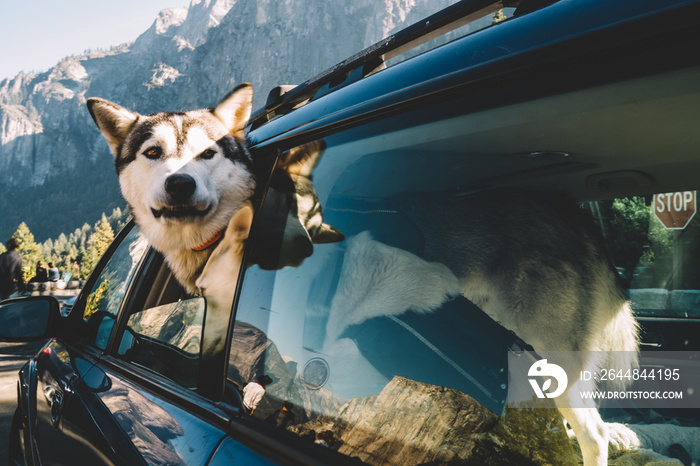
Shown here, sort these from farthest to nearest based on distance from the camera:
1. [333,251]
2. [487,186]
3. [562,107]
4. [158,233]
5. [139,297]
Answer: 1. [139,297]
2. [158,233]
3. [487,186]
4. [333,251]
5. [562,107]

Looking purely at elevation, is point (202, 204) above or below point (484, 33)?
below

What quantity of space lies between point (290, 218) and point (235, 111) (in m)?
0.65

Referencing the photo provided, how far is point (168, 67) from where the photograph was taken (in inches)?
5846

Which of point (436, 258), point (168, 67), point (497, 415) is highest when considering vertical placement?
point (168, 67)

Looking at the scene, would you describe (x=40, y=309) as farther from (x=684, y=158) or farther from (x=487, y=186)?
(x=684, y=158)

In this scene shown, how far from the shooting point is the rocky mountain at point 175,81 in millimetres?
122812

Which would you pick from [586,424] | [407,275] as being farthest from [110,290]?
[586,424]

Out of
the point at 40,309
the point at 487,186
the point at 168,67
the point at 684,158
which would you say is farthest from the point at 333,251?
the point at 168,67

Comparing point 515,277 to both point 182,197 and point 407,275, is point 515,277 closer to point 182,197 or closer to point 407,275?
point 407,275

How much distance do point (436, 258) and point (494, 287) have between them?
255 mm

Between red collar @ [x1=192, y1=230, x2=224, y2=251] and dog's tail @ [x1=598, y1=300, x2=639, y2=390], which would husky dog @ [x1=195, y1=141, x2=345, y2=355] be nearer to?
red collar @ [x1=192, y1=230, x2=224, y2=251]

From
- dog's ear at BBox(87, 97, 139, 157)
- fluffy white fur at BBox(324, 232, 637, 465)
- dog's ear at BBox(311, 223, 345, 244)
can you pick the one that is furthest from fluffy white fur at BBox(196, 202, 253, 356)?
dog's ear at BBox(87, 97, 139, 157)

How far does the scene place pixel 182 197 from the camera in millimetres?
1401

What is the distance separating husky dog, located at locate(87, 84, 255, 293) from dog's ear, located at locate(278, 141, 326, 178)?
21cm
